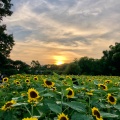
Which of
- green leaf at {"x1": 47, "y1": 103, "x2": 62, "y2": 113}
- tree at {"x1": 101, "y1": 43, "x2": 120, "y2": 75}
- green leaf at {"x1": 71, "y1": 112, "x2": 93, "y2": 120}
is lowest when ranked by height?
green leaf at {"x1": 71, "y1": 112, "x2": 93, "y2": 120}

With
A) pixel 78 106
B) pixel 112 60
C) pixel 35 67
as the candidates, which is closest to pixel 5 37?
pixel 35 67

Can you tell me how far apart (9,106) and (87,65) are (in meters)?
39.0

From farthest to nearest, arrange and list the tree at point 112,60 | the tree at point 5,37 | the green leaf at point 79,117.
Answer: the tree at point 112,60 → the tree at point 5,37 → the green leaf at point 79,117

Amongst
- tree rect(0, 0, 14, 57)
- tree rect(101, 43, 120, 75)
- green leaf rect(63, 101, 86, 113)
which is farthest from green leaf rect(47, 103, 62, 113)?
tree rect(101, 43, 120, 75)

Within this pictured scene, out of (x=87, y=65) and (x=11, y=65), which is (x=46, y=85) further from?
(x=87, y=65)

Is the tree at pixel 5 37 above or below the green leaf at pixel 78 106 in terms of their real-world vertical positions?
above

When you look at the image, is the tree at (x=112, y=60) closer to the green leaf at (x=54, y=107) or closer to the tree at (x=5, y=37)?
the tree at (x=5, y=37)

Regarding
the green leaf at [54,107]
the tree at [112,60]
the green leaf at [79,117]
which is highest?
the tree at [112,60]

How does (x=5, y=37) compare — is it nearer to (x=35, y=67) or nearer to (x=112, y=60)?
(x=35, y=67)

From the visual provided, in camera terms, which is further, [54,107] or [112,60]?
[112,60]

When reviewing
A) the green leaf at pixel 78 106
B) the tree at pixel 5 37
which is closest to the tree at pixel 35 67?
the tree at pixel 5 37

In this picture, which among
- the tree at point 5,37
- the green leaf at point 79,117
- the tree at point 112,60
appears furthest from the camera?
the tree at point 112,60

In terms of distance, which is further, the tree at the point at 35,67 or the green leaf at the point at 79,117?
the tree at the point at 35,67

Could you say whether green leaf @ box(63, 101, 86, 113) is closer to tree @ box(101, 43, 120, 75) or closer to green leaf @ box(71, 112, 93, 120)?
green leaf @ box(71, 112, 93, 120)
